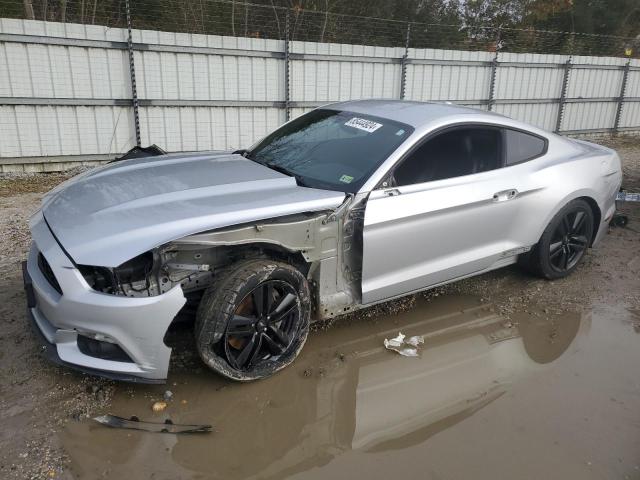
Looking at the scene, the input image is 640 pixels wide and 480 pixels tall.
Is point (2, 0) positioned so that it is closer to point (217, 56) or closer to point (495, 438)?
point (217, 56)

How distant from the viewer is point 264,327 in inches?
124

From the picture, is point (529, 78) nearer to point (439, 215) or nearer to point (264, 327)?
point (439, 215)

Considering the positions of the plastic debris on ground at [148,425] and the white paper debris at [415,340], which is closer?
the plastic debris on ground at [148,425]

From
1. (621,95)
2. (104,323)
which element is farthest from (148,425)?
(621,95)

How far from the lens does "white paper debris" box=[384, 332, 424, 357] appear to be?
365 centimetres

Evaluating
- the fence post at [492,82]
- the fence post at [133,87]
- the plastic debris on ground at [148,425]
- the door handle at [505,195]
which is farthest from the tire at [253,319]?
the fence post at [492,82]

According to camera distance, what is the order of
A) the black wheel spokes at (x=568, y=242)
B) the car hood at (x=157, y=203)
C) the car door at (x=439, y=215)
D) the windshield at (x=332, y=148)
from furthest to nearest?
the black wheel spokes at (x=568, y=242)
the windshield at (x=332, y=148)
the car door at (x=439, y=215)
the car hood at (x=157, y=203)

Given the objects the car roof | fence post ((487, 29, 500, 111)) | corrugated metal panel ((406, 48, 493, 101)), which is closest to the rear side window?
the car roof

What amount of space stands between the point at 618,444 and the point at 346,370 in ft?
5.13

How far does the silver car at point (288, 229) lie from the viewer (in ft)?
9.07

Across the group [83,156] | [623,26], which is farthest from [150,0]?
[623,26]

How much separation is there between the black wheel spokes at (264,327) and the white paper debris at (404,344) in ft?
2.64

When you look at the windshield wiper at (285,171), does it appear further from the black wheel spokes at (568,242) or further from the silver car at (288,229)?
the black wheel spokes at (568,242)

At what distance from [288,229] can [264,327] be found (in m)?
0.60
